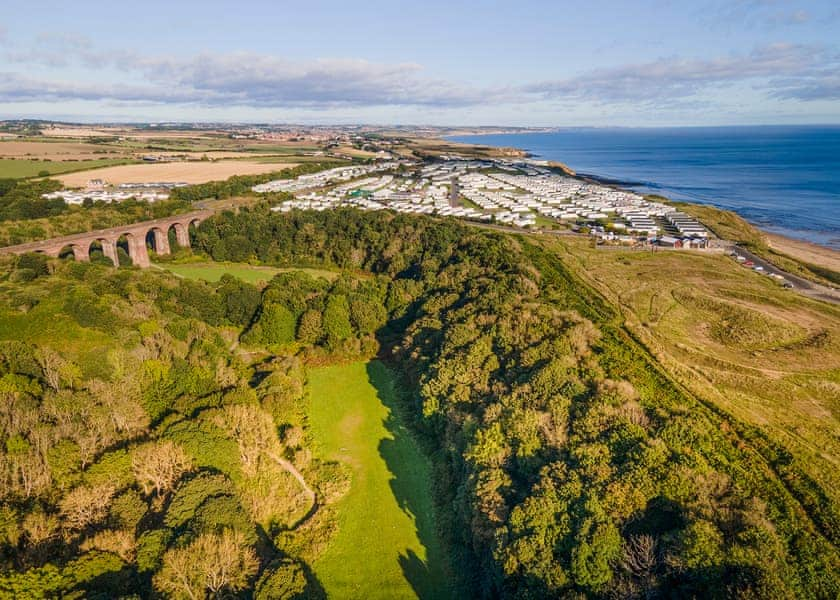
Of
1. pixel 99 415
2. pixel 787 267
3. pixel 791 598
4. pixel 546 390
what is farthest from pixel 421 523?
pixel 787 267

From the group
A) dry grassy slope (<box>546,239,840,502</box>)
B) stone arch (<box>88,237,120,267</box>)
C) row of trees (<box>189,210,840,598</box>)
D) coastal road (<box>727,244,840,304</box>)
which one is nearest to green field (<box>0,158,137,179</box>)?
stone arch (<box>88,237,120,267</box>)

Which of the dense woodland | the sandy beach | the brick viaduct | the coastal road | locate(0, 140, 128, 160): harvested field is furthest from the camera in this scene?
locate(0, 140, 128, 160): harvested field

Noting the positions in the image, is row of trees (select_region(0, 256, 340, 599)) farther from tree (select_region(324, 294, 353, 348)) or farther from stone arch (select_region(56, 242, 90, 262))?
stone arch (select_region(56, 242, 90, 262))

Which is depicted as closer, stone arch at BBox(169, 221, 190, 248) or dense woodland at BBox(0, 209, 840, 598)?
dense woodland at BBox(0, 209, 840, 598)

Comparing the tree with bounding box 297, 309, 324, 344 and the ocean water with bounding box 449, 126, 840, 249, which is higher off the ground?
the ocean water with bounding box 449, 126, 840, 249

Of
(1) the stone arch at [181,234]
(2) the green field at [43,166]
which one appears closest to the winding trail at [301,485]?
(1) the stone arch at [181,234]

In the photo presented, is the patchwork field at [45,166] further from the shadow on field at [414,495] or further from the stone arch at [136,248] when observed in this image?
the shadow on field at [414,495]

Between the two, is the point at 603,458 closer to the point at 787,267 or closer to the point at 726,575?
the point at 726,575
